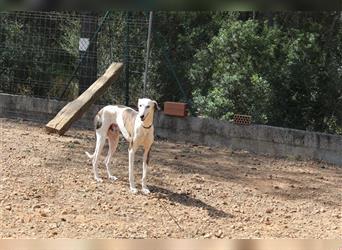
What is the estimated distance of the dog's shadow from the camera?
5.71m

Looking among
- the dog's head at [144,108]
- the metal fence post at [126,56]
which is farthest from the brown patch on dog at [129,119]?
the metal fence post at [126,56]

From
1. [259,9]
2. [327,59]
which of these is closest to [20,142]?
[327,59]

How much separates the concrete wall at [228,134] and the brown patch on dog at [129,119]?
11.4ft

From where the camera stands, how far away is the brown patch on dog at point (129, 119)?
20.9ft

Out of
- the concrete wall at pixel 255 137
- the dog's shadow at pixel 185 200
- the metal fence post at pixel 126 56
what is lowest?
the dog's shadow at pixel 185 200

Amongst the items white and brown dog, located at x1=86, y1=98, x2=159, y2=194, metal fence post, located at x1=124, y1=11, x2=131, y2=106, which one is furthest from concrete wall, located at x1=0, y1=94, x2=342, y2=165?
white and brown dog, located at x1=86, y1=98, x2=159, y2=194

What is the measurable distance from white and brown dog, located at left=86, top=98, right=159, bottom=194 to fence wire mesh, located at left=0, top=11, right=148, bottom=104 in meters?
4.18

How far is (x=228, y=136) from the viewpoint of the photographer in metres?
9.68

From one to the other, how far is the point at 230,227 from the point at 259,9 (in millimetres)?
4531

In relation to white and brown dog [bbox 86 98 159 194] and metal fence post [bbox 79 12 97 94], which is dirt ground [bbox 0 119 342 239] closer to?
white and brown dog [bbox 86 98 159 194]

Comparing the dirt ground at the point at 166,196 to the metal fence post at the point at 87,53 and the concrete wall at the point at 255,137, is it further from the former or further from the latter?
the metal fence post at the point at 87,53

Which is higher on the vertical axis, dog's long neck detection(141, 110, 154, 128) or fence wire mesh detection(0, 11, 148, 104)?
fence wire mesh detection(0, 11, 148, 104)

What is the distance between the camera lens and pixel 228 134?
31.7 ft

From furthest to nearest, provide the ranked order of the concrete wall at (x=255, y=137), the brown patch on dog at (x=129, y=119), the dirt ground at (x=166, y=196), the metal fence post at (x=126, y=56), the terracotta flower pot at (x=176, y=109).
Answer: the metal fence post at (x=126, y=56), the terracotta flower pot at (x=176, y=109), the concrete wall at (x=255, y=137), the brown patch on dog at (x=129, y=119), the dirt ground at (x=166, y=196)
